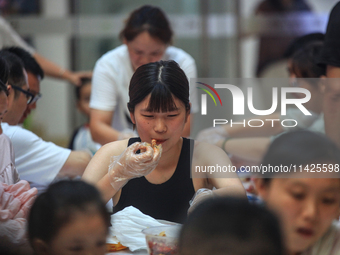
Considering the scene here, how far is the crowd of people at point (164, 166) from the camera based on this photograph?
1003 mm

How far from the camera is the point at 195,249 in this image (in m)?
0.91

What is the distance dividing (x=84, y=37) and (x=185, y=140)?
3773 mm

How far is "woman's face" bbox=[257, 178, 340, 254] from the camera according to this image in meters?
1.17

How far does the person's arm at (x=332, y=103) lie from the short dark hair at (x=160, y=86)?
792 mm

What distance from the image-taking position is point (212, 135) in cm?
→ 266

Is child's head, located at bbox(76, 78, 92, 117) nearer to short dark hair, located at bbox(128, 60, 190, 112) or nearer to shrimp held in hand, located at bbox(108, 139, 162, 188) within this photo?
short dark hair, located at bbox(128, 60, 190, 112)

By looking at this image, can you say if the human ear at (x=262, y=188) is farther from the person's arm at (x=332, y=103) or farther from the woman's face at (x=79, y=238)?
the person's arm at (x=332, y=103)

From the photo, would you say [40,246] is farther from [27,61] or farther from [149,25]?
[149,25]

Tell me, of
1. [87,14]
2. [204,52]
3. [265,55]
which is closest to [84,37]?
[87,14]

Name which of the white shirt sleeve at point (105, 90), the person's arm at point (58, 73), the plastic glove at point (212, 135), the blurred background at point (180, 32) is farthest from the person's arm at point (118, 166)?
the blurred background at point (180, 32)

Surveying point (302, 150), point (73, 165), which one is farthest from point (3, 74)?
point (302, 150)

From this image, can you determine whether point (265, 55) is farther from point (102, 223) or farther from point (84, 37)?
point (102, 223)

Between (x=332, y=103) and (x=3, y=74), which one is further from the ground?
(x=3, y=74)

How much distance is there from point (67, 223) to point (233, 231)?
1.62ft
